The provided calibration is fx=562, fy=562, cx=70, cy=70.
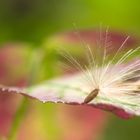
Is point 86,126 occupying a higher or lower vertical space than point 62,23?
lower

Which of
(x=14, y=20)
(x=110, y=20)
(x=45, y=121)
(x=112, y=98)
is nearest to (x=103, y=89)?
(x=112, y=98)

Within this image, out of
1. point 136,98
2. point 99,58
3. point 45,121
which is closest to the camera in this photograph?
point 136,98

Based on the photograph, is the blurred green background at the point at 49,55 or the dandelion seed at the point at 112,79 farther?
the blurred green background at the point at 49,55

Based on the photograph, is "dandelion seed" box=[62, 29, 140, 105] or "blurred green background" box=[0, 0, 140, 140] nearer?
"dandelion seed" box=[62, 29, 140, 105]

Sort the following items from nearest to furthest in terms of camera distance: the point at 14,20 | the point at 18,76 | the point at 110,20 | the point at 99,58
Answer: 1. the point at 99,58
2. the point at 18,76
3. the point at 110,20
4. the point at 14,20

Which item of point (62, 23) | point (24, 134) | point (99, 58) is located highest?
point (62, 23)

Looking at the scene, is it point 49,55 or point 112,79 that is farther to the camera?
point 49,55

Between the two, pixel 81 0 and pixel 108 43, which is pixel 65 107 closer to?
pixel 81 0

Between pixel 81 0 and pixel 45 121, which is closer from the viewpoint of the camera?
pixel 45 121
